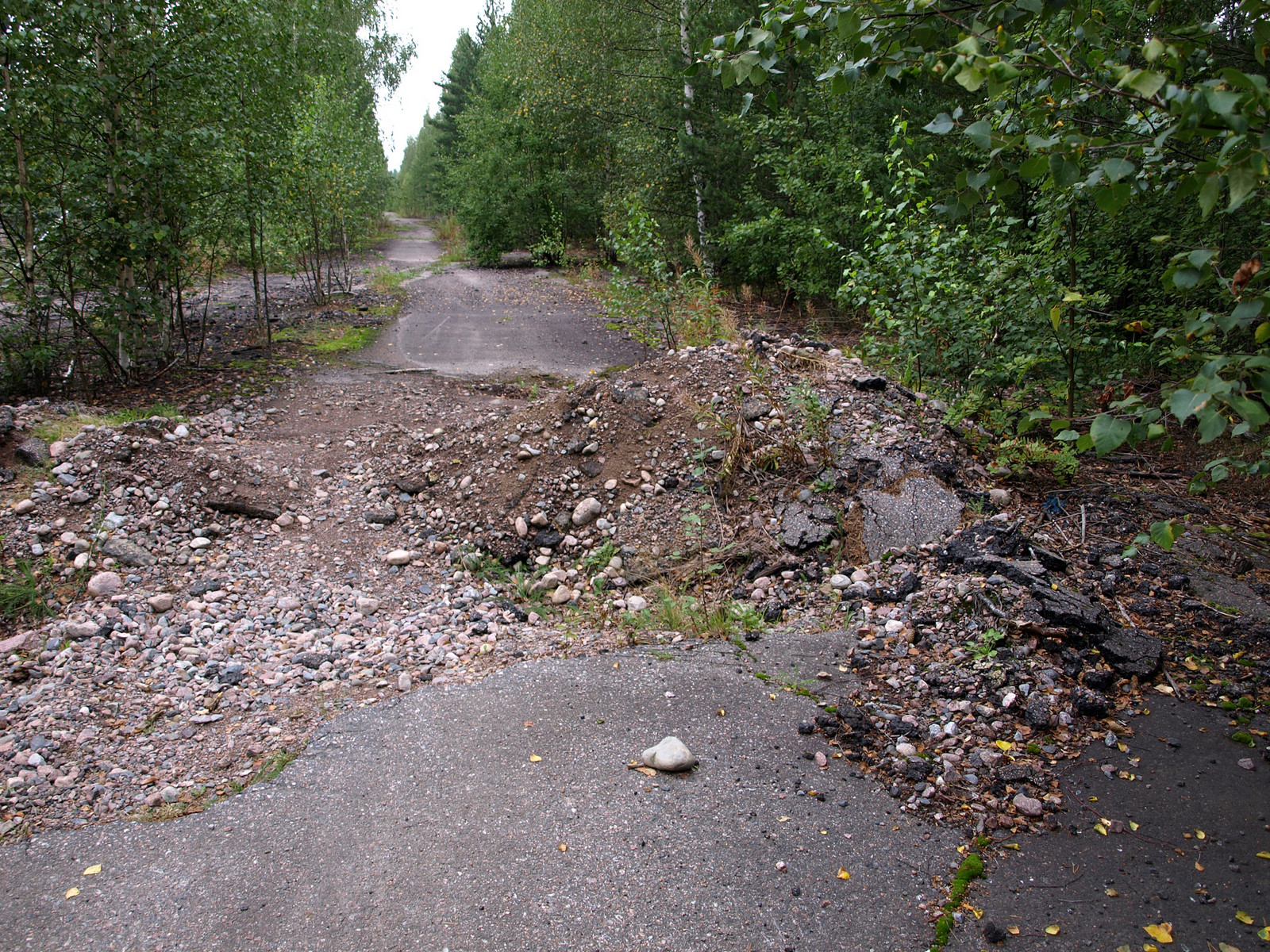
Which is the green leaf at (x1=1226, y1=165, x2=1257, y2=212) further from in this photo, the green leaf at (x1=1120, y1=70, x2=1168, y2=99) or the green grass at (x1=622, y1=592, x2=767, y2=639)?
the green grass at (x1=622, y1=592, x2=767, y2=639)

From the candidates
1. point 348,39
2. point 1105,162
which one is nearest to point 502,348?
point 1105,162

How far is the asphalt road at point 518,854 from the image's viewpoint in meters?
2.13

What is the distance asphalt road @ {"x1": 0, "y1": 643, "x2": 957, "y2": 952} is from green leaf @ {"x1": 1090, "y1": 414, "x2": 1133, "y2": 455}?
1.57m

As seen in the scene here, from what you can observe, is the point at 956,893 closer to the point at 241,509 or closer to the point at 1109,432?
the point at 1109,432

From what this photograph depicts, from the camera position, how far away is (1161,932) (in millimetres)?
1992

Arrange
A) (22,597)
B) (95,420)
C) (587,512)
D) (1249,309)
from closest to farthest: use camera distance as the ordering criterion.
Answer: (1249,309)
(22,597)
(587,512)
(95,420)

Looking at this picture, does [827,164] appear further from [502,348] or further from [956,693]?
[956,693]

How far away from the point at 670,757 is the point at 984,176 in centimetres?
223

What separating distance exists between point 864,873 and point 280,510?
4.88m

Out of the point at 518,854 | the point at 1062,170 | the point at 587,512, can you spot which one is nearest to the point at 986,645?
the point at 518,854

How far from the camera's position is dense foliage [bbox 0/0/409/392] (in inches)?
256

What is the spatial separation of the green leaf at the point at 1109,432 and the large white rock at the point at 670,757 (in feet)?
6.31

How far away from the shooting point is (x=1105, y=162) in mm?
1434

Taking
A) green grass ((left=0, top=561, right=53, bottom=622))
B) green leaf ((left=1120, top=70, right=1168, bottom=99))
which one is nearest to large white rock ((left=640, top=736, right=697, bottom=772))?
green leaf ((left=1120, top=70, right=1168, bottom=99))
